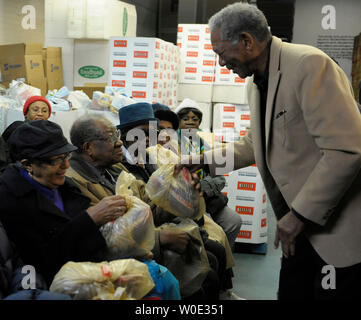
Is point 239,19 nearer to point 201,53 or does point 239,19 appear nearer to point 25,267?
point 25,267

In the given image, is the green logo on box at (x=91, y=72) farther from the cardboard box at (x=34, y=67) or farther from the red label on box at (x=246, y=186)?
the red label on box at (x=246, y=186)

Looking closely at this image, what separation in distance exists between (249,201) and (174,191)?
2.43 meters

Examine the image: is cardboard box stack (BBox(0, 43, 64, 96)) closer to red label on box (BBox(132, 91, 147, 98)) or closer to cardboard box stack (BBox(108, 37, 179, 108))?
cardboard box stack (BBox(108, 37, 179, 108))

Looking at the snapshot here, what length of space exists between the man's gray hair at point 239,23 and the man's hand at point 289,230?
2.07ft

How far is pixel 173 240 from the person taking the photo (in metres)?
2.26

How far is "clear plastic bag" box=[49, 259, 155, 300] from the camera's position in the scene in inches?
58.0

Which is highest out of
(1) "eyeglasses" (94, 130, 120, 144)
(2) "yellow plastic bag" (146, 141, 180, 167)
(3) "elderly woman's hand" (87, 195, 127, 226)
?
(1) "eyeglasses" (94, 130, 120, 144)

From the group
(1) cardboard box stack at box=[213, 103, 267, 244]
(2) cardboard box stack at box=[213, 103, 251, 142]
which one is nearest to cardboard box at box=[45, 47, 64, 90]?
(2) cardboard box stack at box=[213, 103, 251, 142]

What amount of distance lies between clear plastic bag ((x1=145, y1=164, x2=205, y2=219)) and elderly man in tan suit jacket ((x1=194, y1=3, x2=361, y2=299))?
54 centimetres

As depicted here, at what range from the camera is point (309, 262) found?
1.62 m

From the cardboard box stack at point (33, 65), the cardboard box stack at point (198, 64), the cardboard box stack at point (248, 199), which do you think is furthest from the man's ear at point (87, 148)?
the cardboard box stack at point (33, 65)

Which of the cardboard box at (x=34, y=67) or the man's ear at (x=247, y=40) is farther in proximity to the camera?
the cardboard box at (x=34, y=67)

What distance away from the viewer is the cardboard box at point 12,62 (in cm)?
634
